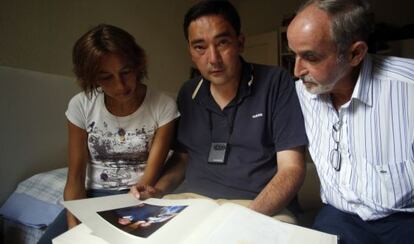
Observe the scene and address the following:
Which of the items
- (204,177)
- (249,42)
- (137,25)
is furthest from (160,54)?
(204,177)

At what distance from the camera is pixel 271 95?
0.93 m

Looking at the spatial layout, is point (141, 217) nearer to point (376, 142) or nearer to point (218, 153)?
point (218, 153)

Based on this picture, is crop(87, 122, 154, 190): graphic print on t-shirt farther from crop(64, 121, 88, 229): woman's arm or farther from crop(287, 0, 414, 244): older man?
crop(287, 0, 414, 244): older man

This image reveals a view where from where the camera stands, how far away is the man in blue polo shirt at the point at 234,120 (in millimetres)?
893

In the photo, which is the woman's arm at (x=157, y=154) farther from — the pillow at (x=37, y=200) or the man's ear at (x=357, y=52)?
the man's ear at (x=357, y=52)

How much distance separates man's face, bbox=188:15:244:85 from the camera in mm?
917

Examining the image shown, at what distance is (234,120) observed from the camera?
0.94 metres

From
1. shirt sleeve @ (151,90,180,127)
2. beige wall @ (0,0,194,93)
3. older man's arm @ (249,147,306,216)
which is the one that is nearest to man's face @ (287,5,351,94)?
older man's arm @ (249,147,306,216)

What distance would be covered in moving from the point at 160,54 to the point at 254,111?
6.07 ft

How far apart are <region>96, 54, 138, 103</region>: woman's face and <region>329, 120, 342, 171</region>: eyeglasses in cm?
63

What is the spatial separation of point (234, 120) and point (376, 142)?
0.40 meters

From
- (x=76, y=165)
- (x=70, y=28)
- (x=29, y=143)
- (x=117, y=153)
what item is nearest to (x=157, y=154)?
(x=117, y=153)

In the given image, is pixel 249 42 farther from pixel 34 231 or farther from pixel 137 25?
pixel 34 231

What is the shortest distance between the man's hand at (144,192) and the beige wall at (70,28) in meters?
1.20
